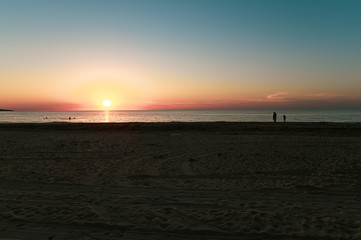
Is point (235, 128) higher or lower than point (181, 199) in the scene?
higher

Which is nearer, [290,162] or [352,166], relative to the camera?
[352,166]

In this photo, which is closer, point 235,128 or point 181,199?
point 181,199

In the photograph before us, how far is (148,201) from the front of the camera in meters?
6.64

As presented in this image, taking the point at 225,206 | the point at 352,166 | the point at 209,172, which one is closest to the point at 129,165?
the point at 209,172

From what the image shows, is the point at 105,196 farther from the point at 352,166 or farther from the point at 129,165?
the point at 352,166

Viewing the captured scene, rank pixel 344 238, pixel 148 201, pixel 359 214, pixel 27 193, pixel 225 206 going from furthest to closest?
pixel 27 193 → pixel 148 201 → pixel 225 206 → pixel 359 214 → pixel 344 238

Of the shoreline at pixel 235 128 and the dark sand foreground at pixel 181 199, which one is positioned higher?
the shoreline at pixel 235 128

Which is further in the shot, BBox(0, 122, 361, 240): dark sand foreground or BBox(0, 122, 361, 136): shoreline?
BBox(0, 122, 361, 136): shoreline

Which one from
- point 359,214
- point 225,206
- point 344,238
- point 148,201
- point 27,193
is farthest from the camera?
point 27,193

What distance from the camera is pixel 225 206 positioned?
6223 mm

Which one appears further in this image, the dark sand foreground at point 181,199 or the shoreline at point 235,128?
the shoreline at point 235,128

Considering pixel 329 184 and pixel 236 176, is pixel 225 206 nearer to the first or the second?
pixel 236 176

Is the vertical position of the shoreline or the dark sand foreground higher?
the shoreline

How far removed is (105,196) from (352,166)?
10.1m
